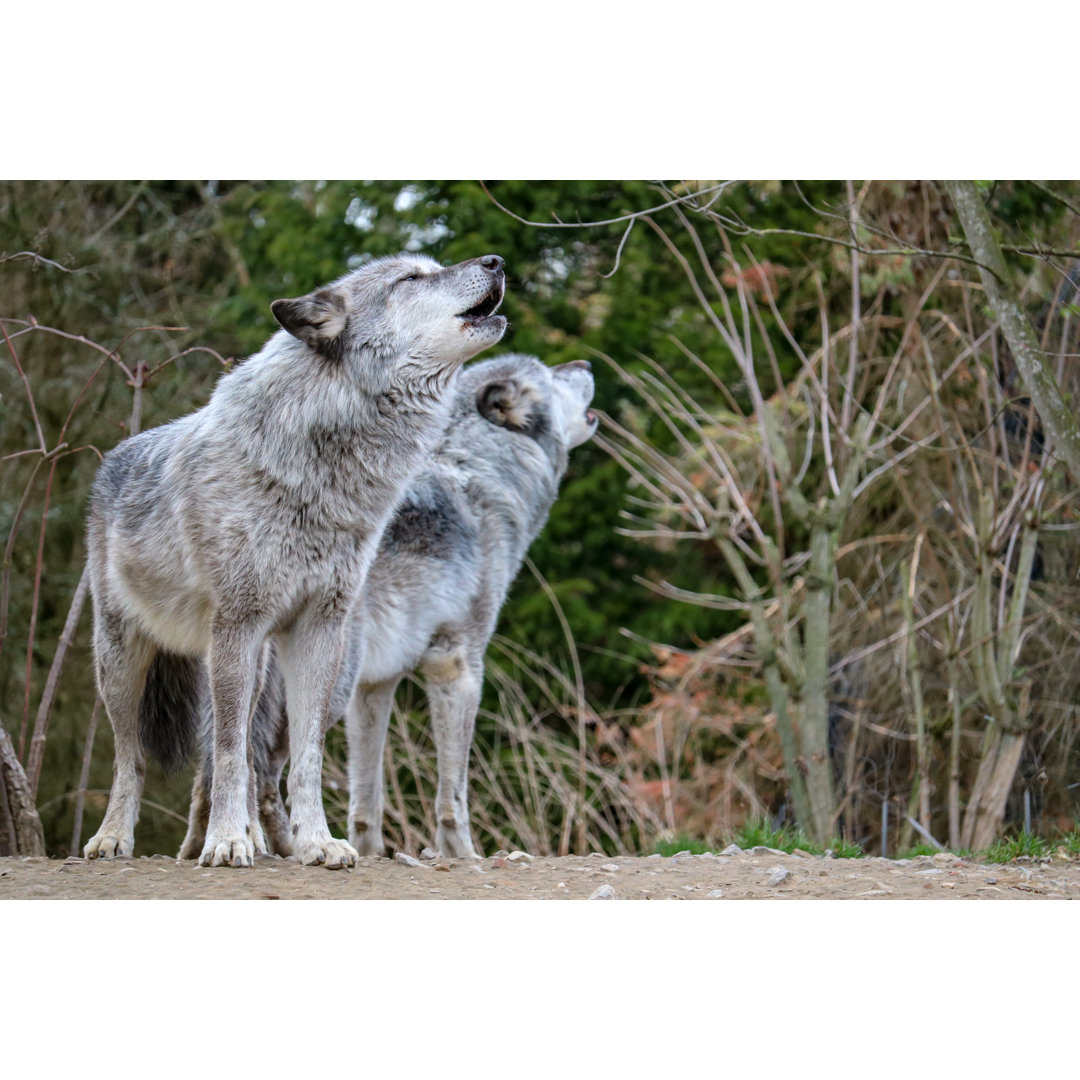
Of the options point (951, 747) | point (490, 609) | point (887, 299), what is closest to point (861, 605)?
point (951, 747)

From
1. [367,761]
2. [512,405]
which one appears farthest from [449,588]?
[512,405]

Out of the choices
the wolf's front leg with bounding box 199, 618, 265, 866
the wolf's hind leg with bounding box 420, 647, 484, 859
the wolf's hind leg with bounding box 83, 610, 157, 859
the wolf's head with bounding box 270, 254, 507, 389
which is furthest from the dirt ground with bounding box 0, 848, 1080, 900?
the wolf's head with bounding box 270, 254, 507, 389

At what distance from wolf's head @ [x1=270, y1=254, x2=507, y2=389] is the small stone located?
2.10 m

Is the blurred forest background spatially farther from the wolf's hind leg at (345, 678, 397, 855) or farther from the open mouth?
the wolf's hind leg at (345, 678, 397, 855)

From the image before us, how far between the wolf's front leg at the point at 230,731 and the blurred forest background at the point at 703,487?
4.90 feet

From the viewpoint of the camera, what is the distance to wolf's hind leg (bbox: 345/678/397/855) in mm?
5656

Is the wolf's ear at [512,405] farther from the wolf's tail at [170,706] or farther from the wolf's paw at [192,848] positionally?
the wolf's paw at [192,848]

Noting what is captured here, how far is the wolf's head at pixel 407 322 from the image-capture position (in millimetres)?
4344

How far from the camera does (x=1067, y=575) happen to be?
683 centimetres

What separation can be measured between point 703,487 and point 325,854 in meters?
6.20

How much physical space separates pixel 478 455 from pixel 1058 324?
323cm

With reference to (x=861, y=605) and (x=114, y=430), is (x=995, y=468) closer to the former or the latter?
(x=861, y=605)

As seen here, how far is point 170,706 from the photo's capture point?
16.1 feet

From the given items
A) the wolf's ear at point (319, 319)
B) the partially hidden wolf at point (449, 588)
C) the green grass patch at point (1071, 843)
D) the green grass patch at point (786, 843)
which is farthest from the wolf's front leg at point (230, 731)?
the green grass patch at point (1071, 843)
